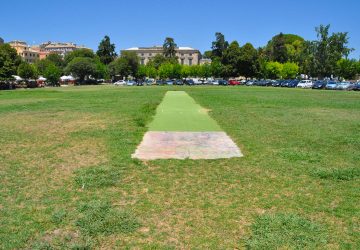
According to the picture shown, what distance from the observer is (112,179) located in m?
7.12

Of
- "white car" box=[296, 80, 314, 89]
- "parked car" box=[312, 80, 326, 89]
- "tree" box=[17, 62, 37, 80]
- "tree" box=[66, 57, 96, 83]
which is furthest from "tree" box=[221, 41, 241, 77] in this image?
"tree" box=[17, 62, 37, 80]

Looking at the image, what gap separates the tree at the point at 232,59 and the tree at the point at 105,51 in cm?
4064

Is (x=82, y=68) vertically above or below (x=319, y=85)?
above

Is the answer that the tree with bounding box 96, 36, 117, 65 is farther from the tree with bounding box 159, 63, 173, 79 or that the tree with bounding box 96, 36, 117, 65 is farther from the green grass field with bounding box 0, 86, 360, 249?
the green grass field with bounding box 0, 86, 360, 249

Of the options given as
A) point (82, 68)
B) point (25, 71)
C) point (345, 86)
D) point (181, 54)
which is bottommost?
point (345, 86)

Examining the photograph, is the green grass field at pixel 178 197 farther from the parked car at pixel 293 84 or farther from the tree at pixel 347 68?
the tree at pixel 347 68

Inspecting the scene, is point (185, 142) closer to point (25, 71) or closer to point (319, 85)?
point (319, 85)

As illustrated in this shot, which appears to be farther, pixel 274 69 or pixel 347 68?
pixel 274 69

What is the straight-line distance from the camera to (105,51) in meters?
125

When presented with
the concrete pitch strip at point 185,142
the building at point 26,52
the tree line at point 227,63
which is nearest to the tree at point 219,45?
the tree line at point 227,63

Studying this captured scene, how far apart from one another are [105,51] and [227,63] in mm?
43208

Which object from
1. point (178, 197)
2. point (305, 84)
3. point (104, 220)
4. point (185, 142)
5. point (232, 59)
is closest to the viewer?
point (104, 220)

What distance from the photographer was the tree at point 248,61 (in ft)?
315

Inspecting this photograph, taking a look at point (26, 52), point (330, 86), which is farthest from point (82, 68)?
point (26, 52)
